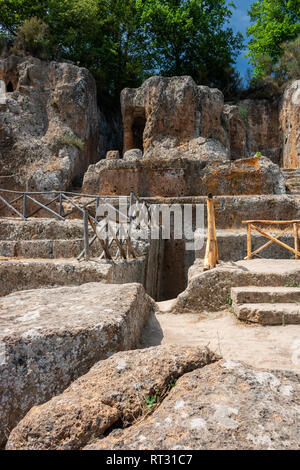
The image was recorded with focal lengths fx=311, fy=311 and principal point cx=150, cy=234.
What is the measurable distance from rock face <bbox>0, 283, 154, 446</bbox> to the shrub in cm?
1853

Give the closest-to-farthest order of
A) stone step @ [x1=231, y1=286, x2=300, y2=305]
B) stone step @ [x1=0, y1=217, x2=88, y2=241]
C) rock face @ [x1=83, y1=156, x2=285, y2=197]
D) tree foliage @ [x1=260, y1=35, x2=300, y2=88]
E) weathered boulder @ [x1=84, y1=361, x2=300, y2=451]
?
weathered boulder @ [x1=84, y1=361, x2=300, y2=451], stone step @ [x1=231, y1=286, x2=300, y2=305], stone step @ [x1=0, y1=217, x2=88, y2=241], rock face @ [x1=83, y1=156, x2=285, y2=197], tree foliage @ [x1=260, y1=35, x2=300, y2=88]

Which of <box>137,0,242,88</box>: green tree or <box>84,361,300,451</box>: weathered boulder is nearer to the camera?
<box>84,361,300,451</box>: weathered boulder

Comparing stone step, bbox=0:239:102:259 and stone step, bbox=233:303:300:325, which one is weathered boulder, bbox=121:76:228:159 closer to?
stone step, bbox=0:239:102:259

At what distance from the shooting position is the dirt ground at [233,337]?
257 cm

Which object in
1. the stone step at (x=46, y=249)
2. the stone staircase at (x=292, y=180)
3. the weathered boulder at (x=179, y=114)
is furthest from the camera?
the weathered boulder at (x=179, y=114)

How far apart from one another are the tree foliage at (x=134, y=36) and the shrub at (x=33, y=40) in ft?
1.86

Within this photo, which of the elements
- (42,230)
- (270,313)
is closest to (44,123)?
(42,230)

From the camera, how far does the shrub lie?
1669cm

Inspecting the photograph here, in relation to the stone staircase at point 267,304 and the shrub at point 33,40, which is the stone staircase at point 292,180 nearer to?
the stone staircase at point 267,304

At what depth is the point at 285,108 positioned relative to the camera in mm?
17828

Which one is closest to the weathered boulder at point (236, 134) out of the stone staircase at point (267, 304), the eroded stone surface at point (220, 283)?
the eroded stone surface at point (220, 283)

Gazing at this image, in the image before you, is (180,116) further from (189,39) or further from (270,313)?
(270,313)

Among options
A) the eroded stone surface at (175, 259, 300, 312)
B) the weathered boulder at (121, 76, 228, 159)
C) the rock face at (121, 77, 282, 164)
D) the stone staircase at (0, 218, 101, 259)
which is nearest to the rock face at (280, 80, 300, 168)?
the rock face at (121, 77, 282, 164)
